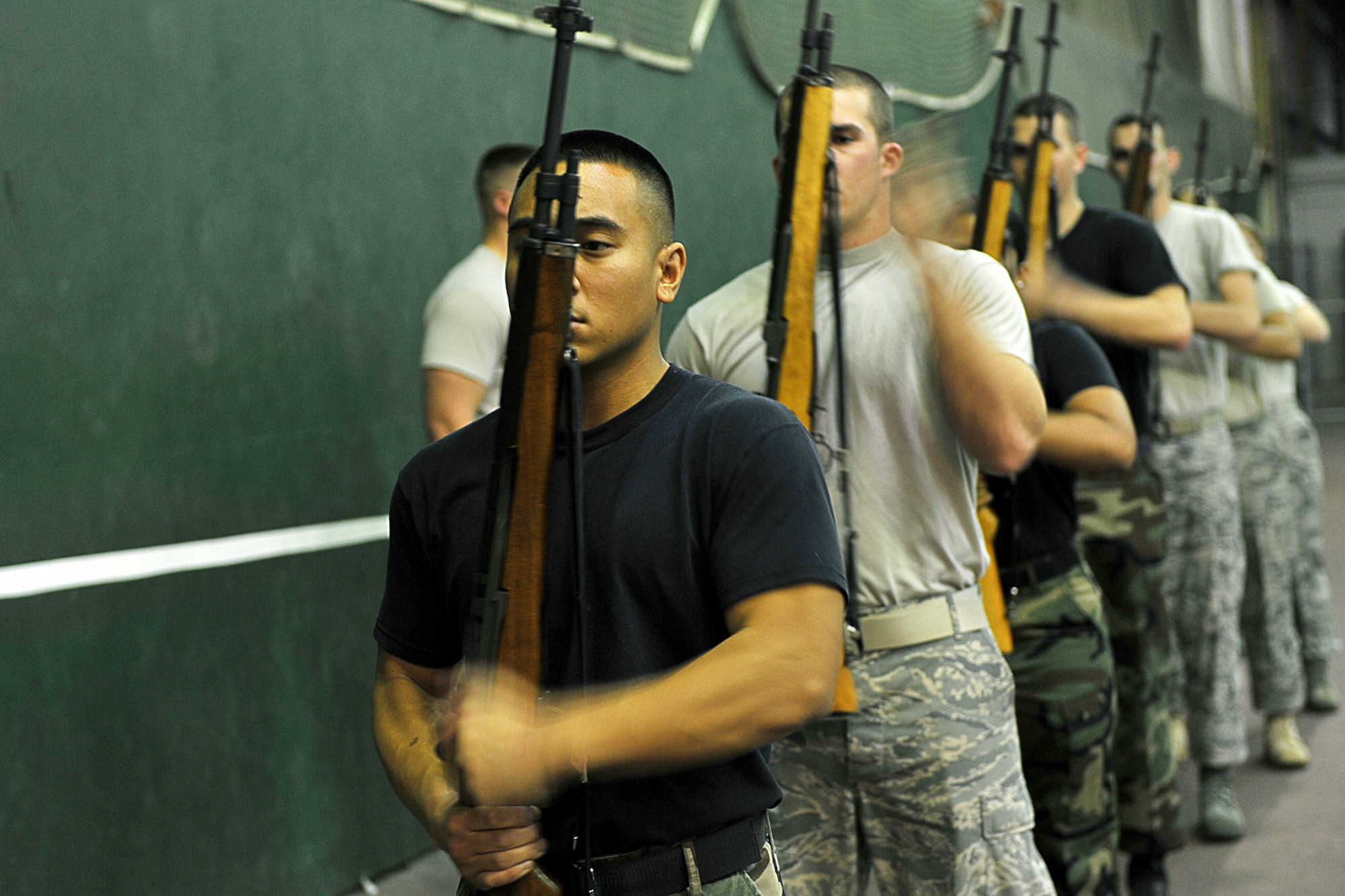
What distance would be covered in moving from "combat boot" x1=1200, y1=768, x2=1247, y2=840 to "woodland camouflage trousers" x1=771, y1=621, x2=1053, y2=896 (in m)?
2.12

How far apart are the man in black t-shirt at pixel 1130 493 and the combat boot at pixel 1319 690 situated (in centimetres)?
204

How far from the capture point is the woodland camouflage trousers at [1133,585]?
11.1 ft

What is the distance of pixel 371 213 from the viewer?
353 centimetres

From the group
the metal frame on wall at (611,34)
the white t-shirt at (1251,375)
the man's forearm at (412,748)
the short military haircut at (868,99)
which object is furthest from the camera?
the white t-shirt at (1251,375)

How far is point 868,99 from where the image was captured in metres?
2.17

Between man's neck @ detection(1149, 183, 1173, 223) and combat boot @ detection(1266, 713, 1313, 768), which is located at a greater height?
man's neck @ detection(1149, 183, 1173, 223)

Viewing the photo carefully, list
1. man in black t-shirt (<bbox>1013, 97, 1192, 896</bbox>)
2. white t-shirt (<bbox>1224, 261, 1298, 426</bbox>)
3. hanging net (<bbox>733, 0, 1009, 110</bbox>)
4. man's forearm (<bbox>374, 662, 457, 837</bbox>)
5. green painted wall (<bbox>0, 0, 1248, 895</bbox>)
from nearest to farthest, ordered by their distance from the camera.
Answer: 1. man's forearm (<bbox>374, 662, 457, 837</bbox>)
2. green painted wall (<bbox>0, 0, 1248, 895</bbox>)
3. man in black t-shirt (<bbox>1013, 97, 1192, 896</bbox>)
4. white t-shirt (<bbox>1224, 261, 1298, 426</bbox>)
5. hanging net (<bbox>733, 0, 1009, 110</bbox>)

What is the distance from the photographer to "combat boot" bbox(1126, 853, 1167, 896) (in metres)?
3.30

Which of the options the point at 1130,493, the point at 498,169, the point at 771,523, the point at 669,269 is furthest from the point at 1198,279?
the point at 771,523

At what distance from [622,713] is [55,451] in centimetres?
197

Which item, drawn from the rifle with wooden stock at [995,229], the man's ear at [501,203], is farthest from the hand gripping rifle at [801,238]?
the man's ear at [501,203]

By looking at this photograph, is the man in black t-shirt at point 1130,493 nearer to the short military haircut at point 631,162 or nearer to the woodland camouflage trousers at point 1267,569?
the woodland camouflage trousers at point 1267,569

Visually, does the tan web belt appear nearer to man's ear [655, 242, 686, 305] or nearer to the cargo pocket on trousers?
the cargo pocket on trousers

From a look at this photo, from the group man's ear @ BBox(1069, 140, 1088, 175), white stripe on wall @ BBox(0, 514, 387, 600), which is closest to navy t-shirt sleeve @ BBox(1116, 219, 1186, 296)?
man's ear @ BBox(1069, 140, 1088, 175)
